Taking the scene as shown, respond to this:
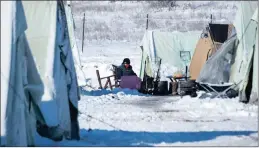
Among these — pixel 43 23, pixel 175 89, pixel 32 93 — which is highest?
pixel 43 23

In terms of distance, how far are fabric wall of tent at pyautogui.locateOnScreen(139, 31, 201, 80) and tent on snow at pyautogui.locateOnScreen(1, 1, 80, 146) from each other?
15481 mm

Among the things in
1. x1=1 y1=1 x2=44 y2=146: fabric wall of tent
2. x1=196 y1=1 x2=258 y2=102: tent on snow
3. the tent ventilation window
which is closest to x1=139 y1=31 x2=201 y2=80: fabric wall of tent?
the tent ventilation window

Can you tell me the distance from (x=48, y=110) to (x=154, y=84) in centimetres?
1364

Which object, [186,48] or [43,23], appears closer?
[43,23]

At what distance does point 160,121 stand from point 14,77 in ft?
20.8

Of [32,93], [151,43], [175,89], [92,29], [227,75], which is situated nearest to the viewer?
[32,93]

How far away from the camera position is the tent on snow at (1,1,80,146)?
26.7ft

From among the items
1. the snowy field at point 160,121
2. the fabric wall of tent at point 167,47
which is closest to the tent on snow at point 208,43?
the fabric wall of tent at point 167,47

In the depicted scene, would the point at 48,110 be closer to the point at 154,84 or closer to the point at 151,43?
the point at 154,84

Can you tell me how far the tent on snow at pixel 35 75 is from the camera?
8.12 metres

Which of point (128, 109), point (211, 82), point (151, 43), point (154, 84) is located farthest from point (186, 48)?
point (128, 109)

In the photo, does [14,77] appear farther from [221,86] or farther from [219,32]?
[219,32]

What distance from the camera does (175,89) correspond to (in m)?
23.0

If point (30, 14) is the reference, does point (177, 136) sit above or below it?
below
